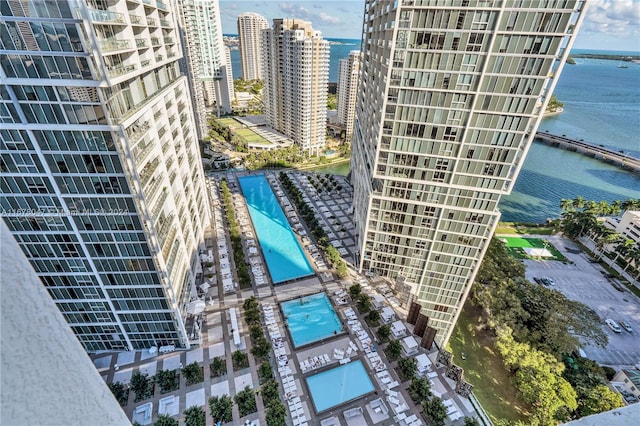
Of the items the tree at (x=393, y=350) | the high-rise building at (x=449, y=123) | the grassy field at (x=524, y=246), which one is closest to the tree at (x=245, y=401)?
the tree at (x=393, y=350)

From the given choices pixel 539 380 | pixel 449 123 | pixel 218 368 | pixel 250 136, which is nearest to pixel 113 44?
pixel 449 123

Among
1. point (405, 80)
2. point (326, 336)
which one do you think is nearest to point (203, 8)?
point (405, 80)

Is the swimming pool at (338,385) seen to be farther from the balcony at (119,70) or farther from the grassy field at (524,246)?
the grassy field at (524,246)

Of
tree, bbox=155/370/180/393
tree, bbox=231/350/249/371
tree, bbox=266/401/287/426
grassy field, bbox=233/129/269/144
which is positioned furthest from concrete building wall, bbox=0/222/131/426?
grassy field, bbox=233/129/269/144

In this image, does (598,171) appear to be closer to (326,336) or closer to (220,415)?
(326,336)

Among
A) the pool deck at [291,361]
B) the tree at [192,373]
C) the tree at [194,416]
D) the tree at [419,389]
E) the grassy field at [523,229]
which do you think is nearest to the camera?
the tree at [194,416]

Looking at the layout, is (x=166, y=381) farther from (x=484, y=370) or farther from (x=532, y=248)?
(x=532, y=248)

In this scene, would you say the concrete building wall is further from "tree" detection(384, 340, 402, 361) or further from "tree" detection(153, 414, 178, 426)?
"tree" detection(384, 340, 402, 361)
